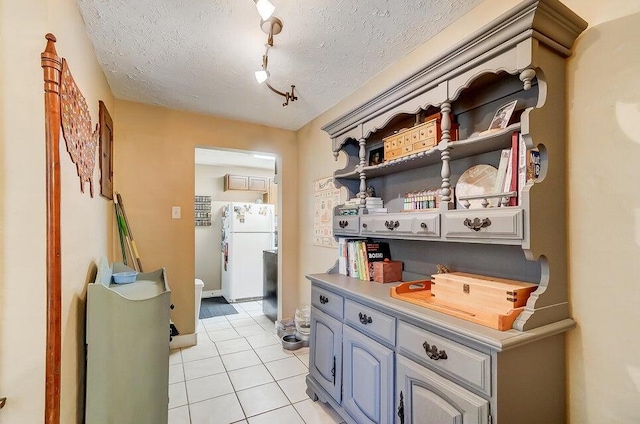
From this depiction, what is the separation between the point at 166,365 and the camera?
160 centimetres

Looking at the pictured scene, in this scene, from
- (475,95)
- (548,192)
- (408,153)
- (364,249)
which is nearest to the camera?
(548,192)

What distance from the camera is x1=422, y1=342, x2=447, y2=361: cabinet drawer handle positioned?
46.2 inches

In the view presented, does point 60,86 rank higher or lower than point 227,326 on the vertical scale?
higher

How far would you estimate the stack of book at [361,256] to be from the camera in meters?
2.01

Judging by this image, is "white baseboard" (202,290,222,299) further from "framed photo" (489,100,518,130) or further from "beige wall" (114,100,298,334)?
"framed photo" (489,100,518,130)

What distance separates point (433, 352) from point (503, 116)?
107cm

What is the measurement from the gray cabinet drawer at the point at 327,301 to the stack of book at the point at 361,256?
246 millimetres

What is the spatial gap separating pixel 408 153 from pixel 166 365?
1781 mm

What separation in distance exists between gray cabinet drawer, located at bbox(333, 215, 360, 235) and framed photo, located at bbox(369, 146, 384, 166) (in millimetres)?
431

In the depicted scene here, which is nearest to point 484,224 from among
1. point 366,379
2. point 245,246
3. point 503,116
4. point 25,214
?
point 503,116

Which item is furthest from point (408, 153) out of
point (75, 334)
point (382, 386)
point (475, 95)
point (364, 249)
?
point (75, 334)

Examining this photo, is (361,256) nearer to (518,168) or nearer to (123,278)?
(518,168)

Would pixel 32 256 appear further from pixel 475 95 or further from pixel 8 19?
pixel 475 95

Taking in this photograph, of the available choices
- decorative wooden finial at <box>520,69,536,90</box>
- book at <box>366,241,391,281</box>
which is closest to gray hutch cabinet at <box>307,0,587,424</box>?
decorative wooden finial at <box>520,69,536,90</box>
